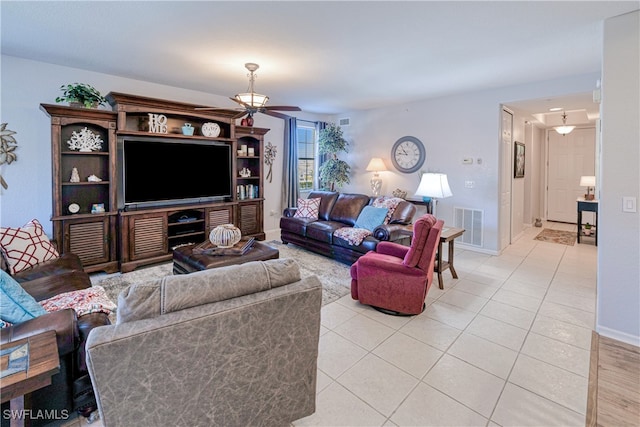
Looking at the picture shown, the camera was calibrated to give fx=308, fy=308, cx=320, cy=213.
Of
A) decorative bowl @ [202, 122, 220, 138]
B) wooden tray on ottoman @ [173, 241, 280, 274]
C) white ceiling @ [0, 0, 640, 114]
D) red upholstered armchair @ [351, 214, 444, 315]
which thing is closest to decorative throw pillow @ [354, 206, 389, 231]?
red upholstered armchair @ [351, 214, 444, 315]

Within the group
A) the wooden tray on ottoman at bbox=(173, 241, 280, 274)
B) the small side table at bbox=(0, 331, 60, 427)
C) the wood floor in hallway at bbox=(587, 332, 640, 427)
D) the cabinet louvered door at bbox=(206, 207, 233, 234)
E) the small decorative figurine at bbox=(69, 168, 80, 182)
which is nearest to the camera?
the small side table at bbox=(0, 331, 60, 427)

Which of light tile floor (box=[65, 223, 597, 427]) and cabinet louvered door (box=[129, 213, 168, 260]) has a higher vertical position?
cabinet louvered door (box=[129, 213, 168, 260])

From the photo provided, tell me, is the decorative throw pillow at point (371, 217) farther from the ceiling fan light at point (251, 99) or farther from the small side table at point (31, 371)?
the small side table at point (31, 371)

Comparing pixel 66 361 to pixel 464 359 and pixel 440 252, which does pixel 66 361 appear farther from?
pixel 440 252

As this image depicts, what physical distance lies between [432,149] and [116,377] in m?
5.65

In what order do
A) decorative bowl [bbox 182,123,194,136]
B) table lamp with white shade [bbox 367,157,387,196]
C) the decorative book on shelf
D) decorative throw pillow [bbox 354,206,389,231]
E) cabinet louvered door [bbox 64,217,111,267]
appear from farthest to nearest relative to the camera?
table lamp with white shade [bbox 367,157,387,196]
decorative bowl [bbox 182,123,194,136]
decorative throw pillow [bbox 354,206,389,231]
cabinet louvered door [bbox 64,217,111,267]
the decorative book on shelf

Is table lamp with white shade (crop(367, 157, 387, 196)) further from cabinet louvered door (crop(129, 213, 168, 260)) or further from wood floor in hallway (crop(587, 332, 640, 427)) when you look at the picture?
wood floor in hallway (crop(587, 332, 640, 427))

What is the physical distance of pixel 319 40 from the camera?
305 cm

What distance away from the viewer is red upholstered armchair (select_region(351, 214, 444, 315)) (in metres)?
2.82

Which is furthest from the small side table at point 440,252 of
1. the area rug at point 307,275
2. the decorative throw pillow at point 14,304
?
the decorative throw pillow at point 14,304

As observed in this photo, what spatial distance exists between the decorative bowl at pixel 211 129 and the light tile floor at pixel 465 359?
3.43m

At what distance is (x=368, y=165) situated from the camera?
6.50 m

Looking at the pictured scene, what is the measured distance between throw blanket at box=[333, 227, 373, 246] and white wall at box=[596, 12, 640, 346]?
8.02 feet

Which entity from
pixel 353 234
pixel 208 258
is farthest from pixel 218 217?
pixel 353 234
